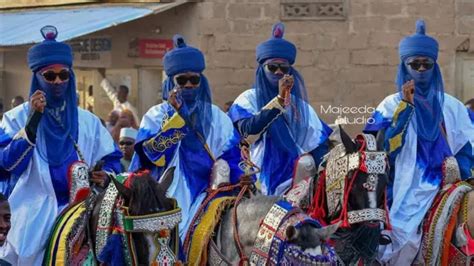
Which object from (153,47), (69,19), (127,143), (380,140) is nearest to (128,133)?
(127,143)

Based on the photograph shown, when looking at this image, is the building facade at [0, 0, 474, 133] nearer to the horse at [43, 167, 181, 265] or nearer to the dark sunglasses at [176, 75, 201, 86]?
the dark sunglasses at [176, 75, 201, 86]

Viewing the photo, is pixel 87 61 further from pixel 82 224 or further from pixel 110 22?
pixel 82 224

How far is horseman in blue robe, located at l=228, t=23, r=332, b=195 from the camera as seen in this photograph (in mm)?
10547

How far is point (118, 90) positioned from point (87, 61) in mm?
994

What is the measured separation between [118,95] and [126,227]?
38.2 feet

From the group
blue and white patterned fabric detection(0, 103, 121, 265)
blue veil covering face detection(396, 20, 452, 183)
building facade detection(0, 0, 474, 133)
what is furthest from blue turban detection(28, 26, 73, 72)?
building facade detection(0, 0, 474, 133)

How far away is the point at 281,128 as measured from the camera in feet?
34.7

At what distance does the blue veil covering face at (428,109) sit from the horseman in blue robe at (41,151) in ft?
8.02

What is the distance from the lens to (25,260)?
29.0 feet

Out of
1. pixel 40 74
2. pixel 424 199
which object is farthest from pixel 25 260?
pixel 424 199

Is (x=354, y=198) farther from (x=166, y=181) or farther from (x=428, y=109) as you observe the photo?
(x=428, y=109)

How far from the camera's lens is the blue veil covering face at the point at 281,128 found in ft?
34.7

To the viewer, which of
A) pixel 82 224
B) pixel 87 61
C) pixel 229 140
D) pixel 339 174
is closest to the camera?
pixel 82 224

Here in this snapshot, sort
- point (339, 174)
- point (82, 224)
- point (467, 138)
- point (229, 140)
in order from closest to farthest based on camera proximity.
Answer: point (82, 224)
point (339, 174)
point (229, 140)
point (467, 138)
